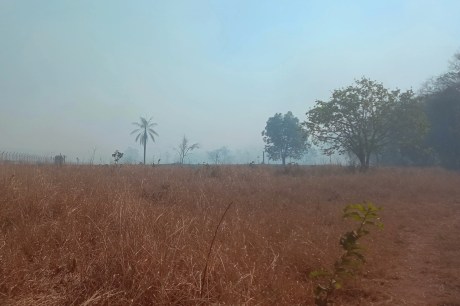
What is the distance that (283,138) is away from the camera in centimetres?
5703

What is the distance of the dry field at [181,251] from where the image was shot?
3812 mm

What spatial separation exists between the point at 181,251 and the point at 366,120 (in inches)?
869

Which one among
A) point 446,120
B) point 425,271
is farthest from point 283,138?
point 425,271

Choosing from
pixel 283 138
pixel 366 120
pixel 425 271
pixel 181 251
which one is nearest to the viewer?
pixel 181 251

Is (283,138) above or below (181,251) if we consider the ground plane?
above

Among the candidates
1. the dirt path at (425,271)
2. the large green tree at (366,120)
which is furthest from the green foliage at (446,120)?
the dirt path at (425,271)

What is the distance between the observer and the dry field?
12.5ft

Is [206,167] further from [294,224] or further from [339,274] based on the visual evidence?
[339,274]

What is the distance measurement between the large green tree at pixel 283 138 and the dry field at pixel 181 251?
156 ft

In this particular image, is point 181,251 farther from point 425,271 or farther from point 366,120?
point 366,120

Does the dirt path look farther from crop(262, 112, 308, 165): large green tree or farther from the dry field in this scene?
crop(262, 112, 308, 165): large green tree

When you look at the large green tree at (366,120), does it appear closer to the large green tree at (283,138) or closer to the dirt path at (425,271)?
the dirt path at (425,271)

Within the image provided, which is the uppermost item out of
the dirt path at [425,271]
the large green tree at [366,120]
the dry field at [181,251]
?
the large green tree at [366,120]

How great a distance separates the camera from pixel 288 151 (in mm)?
56906
